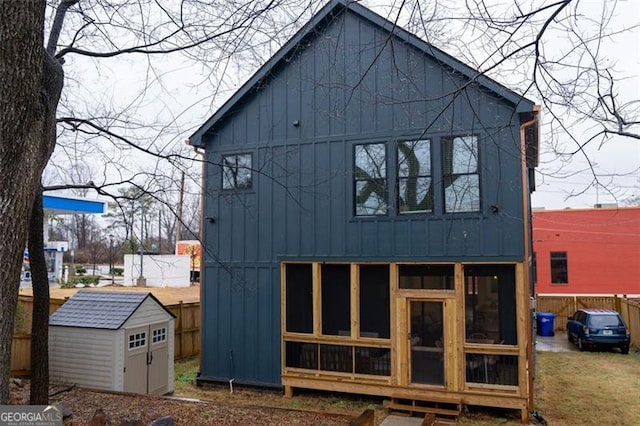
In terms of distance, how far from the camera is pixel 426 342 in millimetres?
10211

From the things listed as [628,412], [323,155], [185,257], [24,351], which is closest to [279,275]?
[323,155]

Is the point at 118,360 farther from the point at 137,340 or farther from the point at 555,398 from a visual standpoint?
the point at 555,398

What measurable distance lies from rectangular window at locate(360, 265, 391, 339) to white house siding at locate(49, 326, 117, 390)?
4.94m

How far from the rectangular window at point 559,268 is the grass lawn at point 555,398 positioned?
1209 cm

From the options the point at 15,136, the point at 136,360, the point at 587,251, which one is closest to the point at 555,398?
the point at 136,360

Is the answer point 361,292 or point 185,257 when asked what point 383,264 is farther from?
point 185,257

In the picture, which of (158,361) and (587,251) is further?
(587,251)

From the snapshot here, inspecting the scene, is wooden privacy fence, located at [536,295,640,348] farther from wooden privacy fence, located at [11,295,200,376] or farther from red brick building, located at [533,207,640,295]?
wooden privacy fence, located at [11,295,200,376]

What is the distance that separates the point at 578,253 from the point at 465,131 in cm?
1999

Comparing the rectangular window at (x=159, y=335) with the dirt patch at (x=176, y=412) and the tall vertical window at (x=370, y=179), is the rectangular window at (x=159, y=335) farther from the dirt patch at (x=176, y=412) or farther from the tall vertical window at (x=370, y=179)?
the tall vertical window at (x=370, y=179)

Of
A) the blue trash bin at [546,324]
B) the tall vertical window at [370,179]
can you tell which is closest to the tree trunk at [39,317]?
the tall vertical window at [370,179]

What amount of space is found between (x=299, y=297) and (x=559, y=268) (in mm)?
19817

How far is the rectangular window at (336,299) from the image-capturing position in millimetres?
10883

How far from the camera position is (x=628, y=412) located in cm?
980
